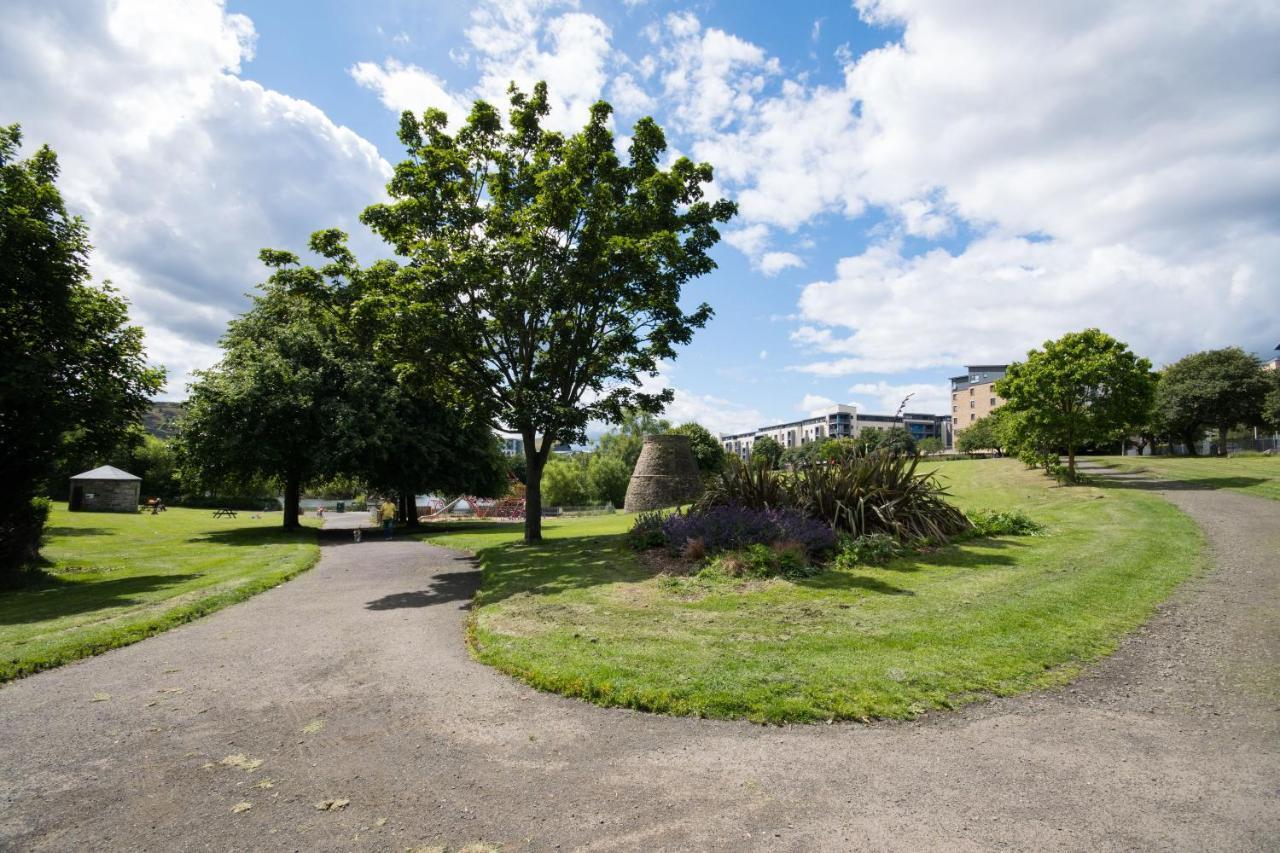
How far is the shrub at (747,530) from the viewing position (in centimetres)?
1118

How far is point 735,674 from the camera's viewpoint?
547cm

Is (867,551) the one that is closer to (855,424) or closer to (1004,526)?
(1004,526)

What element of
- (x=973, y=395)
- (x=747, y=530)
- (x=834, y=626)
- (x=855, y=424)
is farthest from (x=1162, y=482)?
(x=855, y=424)

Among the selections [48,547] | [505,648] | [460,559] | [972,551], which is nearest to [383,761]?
[505,648]

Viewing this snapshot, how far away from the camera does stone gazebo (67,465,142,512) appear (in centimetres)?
4212

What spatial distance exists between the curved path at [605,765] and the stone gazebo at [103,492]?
49233mm

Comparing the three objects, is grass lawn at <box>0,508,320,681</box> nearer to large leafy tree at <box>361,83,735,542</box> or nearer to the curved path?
the curved path

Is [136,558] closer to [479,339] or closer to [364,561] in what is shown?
[364,561]

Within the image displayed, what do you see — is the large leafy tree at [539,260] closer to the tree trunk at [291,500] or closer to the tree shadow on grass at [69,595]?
the tree shadow on grass at [69,595]

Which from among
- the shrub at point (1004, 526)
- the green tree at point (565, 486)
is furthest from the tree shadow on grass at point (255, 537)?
the green tree at point (565, 486)

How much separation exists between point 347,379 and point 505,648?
2184cm

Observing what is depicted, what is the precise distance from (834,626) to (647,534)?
6.64 meters

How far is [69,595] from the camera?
11.2 m

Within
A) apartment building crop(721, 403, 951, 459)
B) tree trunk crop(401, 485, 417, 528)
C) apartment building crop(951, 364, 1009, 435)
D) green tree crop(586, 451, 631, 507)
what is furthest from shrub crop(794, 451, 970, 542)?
apartment building crop(721, 403, 951, 459)
